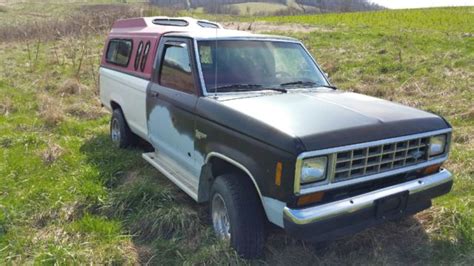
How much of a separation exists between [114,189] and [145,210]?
2.70ft

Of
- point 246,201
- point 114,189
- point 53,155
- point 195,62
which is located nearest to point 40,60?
point 53,155

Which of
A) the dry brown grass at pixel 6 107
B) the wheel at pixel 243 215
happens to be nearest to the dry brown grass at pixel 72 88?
the dry brown grass at pixel 6 107

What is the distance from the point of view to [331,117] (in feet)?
10.4

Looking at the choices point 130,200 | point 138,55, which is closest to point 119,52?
point 138,55

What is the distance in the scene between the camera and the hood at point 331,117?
2.88m

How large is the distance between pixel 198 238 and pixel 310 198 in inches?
52.4

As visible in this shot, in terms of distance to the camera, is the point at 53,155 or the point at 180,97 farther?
the point at 53,155

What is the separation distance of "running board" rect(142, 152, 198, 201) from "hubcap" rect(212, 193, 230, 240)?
0.79 ft

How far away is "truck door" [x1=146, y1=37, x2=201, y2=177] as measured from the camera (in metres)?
4.00

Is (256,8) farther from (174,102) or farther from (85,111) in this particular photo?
(174,102)

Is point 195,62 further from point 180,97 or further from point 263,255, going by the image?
point 263,255

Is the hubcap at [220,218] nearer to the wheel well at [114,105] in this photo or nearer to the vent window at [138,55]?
the vent window at [138,55]

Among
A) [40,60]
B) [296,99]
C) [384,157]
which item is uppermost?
[296,99]

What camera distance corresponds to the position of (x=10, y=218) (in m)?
4.21
